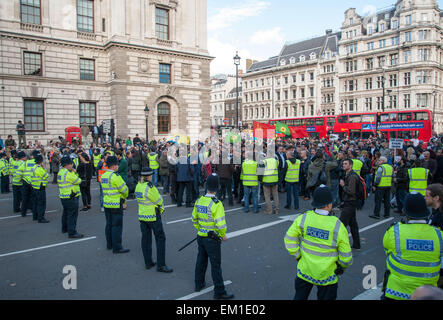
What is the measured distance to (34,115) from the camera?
2702cm

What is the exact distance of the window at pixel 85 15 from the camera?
28.4 metres

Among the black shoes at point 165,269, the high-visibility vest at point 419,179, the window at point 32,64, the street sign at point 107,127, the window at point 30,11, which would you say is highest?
the window at point 30,11

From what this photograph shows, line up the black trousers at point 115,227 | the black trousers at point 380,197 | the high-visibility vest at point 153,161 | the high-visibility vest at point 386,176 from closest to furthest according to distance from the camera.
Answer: the black trousers at point 115,227
the high-visibility vest at point 386,176
the black trousers at point 380,197
the high-visibility vest at point 153,161

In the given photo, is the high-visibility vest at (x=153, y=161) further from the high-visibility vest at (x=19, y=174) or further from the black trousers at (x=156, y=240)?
the black trousers at (x=156, y=240)

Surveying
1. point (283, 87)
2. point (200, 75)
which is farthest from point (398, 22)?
point (200, 75)

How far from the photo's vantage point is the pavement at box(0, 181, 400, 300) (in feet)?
17.3

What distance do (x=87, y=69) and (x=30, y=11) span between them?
591 cm

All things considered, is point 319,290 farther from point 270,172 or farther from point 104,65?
point 104,65

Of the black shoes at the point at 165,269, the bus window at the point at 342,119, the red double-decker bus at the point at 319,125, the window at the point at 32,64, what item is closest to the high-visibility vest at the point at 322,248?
the black shoes at the point at 165,269

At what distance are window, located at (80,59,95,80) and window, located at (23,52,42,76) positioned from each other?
328 centimetres

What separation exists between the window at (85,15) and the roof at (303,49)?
5290cm

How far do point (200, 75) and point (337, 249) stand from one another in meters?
31.4

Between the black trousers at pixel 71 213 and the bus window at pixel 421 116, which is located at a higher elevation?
the bus window at pixel 421 116

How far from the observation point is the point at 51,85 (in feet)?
89.6
